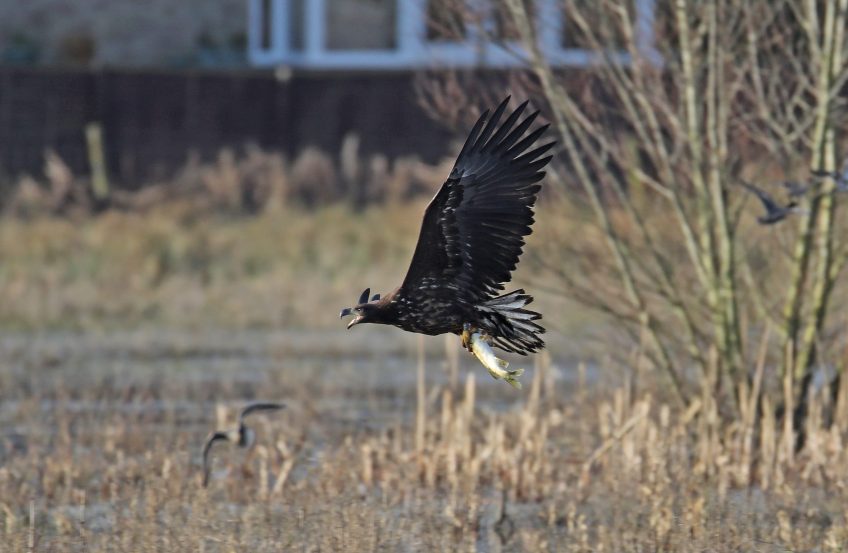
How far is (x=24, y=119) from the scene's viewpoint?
2103cm

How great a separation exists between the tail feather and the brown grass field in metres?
0.86

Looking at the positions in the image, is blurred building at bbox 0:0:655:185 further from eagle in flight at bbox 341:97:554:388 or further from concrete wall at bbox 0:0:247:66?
eagle in flight at bbox 341:97:554:388

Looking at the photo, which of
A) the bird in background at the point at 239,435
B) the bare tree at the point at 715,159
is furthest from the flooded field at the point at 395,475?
the bare tree at the point at 715,159

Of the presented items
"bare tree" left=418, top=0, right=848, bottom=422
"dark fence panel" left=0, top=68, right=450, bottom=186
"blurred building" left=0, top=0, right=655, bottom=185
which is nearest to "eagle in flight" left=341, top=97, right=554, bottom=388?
"bare tree" left=418, top=0, right=848, bottom=422

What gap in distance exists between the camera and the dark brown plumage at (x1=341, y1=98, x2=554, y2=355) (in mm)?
7105

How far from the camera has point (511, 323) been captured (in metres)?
7.27

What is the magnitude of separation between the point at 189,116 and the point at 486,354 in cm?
1480

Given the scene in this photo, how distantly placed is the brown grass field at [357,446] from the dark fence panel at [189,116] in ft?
17.6

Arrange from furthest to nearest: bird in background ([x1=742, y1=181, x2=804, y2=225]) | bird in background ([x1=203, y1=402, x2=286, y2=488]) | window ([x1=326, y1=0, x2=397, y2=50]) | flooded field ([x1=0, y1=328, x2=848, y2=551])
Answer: window ([x1=326, y1=0, x2=397, y2=50]) < bird in background ([x1=203, y1=402, x2=286, y2=488]) < bird in background ([x1=742, y1=181, x2=804, y2=225]) < flooded field ([x1=0, y1=328, x2=848, y2=551])

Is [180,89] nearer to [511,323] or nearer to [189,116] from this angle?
[189,116]

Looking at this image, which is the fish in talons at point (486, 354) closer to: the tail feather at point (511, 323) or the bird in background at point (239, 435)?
the tail feather at point (511, 323)

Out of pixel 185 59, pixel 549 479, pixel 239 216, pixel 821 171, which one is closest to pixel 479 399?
pixel 549 479

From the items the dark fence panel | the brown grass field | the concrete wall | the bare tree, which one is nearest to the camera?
the brown grass field

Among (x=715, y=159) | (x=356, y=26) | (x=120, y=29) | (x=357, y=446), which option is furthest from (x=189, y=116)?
(x=715, y=159)
